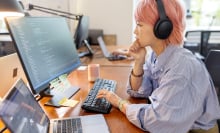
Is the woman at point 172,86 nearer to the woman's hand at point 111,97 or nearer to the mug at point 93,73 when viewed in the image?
the woman's hand at point 111,97

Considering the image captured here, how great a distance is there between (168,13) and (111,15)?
215cm

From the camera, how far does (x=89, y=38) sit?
3041 mm

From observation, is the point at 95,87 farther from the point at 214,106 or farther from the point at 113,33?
the point at 113,33

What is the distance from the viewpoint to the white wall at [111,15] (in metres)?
3.10

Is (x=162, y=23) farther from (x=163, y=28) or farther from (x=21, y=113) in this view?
(x=21, y=113)

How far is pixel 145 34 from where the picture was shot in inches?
43.6

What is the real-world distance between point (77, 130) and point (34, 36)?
46 centimetres

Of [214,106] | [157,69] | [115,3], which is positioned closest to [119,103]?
[157,69]

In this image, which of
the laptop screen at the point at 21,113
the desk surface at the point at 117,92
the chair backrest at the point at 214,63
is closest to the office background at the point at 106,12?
the desk surface at the point at 117,92

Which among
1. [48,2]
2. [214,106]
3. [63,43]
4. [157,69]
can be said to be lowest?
[214,106]

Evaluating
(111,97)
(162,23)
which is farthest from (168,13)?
(111,97)

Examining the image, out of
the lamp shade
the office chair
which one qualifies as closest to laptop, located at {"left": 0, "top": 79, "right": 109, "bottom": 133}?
the lamp shade

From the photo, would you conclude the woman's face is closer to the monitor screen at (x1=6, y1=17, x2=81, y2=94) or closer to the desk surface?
the desk surface

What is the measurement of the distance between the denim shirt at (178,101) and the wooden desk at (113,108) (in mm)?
45
